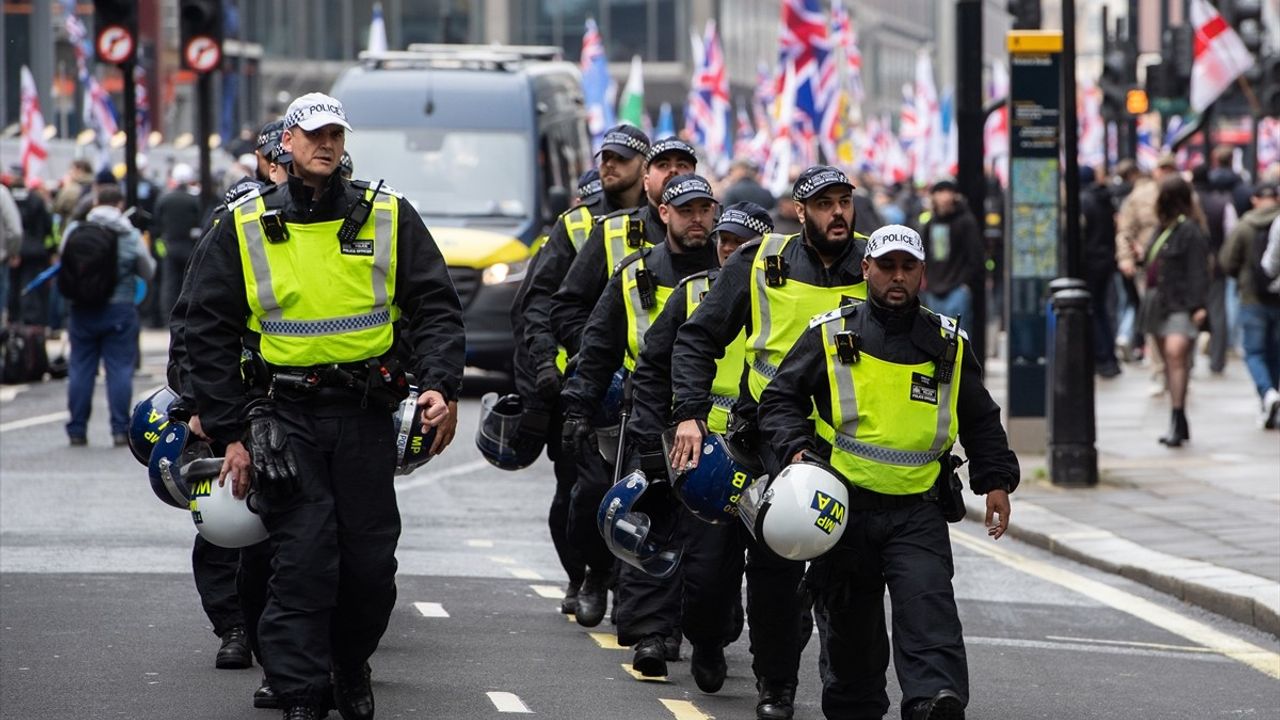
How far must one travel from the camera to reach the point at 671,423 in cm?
796

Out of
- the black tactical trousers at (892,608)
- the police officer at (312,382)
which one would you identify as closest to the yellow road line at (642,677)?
the black tactical trousers at (892,608)

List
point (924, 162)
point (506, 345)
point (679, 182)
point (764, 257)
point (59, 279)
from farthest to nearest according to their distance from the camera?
1. point (924, 162)
2. point (506, 345)
3. point (59, 279)
4. point (679, 182)
5. point (764, 257)

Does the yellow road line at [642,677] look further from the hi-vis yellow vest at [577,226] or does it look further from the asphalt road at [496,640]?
the hi-vis yellow vest at [577,226]

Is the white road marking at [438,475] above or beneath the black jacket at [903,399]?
beneath

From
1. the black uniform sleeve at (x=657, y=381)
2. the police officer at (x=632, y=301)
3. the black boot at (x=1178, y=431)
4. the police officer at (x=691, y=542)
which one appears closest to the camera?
the police officer at (x=691, y=542)

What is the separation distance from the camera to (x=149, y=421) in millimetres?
8602

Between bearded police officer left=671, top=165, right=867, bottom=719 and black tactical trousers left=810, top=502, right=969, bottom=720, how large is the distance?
35 centimetres

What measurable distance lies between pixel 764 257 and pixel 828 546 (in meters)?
1.14

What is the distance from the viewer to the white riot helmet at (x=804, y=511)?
6645mm

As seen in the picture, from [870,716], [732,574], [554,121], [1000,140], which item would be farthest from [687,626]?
[1000,140]

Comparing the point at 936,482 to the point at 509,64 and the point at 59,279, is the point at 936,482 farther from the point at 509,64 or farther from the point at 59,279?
the point at 509,64

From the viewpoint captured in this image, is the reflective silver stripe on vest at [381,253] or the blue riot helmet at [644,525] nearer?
the reflective silver stripe on vest at [381,253]

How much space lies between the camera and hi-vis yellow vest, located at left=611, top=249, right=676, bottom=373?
8.66m

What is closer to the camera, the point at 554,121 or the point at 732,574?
the point at 732,574
